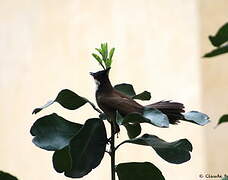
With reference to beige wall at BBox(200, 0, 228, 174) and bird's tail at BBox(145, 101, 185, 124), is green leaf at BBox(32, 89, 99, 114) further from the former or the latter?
beige wall at BBox(200, 0, 228, 174)

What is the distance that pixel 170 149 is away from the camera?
25.3 inches

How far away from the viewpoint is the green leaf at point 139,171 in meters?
0.66

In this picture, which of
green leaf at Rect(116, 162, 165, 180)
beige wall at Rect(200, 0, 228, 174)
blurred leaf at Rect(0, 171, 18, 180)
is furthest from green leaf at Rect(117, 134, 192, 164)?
beige wall at Rect(200, 0, 228, 174)

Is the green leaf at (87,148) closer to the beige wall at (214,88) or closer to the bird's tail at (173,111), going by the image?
the bird's tail at (173,111)

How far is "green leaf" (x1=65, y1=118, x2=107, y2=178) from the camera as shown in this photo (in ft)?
1.97

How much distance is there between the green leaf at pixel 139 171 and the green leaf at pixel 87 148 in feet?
0.19

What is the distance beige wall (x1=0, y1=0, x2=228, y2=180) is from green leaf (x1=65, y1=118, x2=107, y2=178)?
3.78ft

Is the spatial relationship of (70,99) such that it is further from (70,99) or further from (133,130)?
(133,130)

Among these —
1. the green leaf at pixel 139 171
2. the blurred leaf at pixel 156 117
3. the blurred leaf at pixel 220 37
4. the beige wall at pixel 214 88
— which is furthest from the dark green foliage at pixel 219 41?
the beige wall at pixel 214 88

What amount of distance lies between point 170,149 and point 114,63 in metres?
1.25

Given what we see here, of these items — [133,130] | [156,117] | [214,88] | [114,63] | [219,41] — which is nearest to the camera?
[219,41]

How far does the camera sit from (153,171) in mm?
657

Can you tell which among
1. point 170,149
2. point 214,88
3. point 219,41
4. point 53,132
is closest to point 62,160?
point 53,132

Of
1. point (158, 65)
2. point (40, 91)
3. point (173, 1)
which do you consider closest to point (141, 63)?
point (158, 65)
